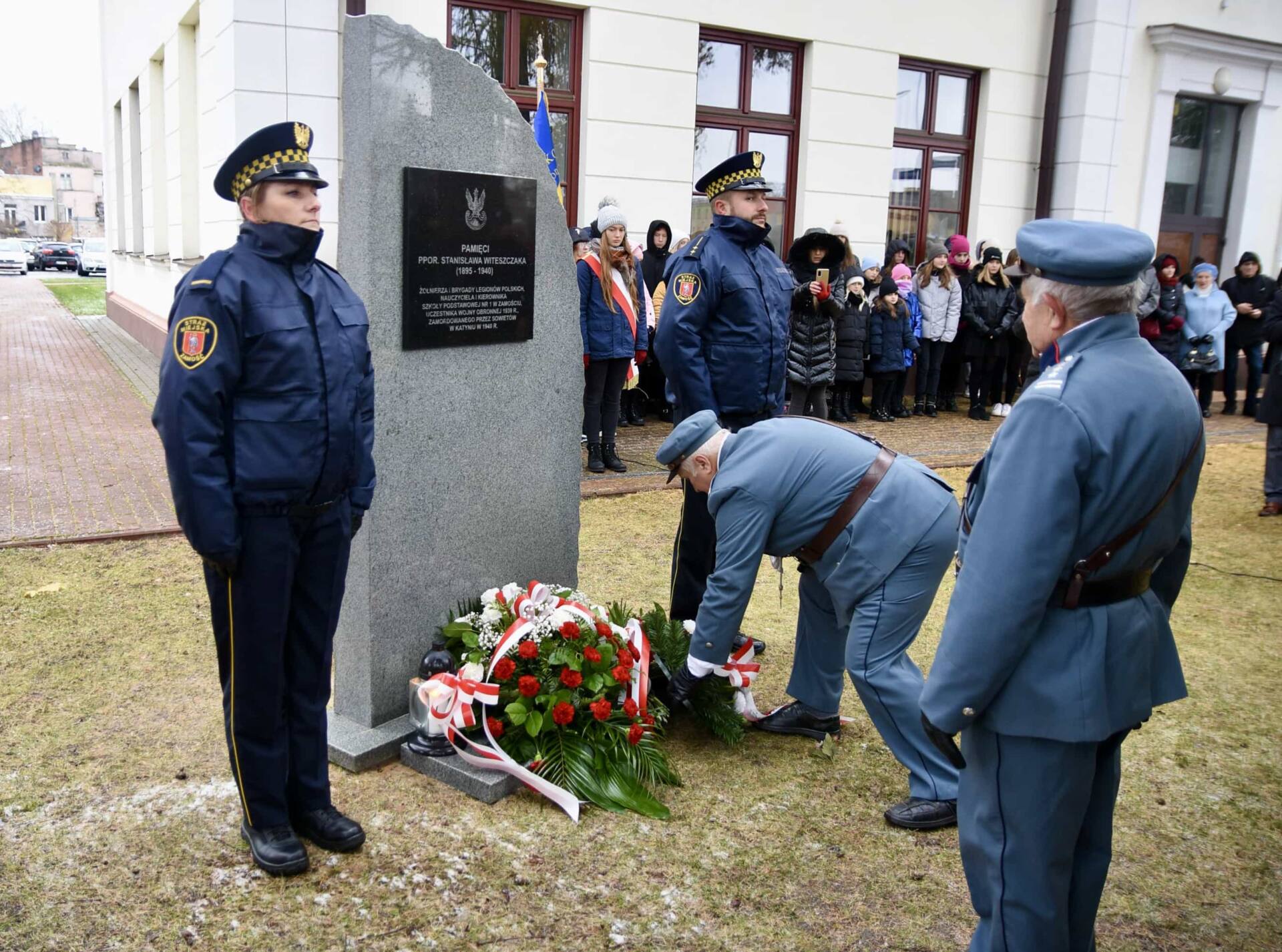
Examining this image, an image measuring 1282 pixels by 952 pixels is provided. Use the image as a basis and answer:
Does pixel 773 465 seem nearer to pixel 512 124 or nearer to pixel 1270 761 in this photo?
pixel 512 124

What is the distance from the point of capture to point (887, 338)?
12.0 metres

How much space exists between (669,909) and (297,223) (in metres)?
2.25

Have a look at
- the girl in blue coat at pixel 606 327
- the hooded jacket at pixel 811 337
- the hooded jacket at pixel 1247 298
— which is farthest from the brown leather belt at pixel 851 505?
the hooded jacket at pixel 1247 298

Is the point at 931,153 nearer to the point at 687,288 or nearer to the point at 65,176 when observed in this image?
the point at 687,288

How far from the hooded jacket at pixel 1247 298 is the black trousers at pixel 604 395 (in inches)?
352

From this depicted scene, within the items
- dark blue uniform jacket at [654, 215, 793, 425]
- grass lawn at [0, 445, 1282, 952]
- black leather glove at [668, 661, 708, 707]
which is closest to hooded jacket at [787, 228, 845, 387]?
dark blue uniform jacket at [654, 215, 793, 425]

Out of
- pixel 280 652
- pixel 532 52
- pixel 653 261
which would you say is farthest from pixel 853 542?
pixel 532 52

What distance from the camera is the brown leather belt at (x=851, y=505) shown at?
3.72 metres

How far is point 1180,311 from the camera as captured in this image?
13.4m

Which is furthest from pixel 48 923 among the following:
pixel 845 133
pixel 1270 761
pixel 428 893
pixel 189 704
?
pixel 845 133

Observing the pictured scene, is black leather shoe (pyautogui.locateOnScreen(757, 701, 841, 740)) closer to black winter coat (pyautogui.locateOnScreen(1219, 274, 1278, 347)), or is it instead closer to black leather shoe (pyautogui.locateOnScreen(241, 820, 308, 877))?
black leather shoe (pyautogui.locateOnScreen(241, 820, 308, 877))

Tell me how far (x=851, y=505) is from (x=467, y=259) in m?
1.72

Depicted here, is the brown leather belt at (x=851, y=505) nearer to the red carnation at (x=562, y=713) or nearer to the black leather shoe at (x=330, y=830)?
the red carnation at (x=562, y=713)

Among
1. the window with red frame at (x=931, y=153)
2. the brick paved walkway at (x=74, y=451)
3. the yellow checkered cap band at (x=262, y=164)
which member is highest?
the window with red frame at (x=931, y=153)
